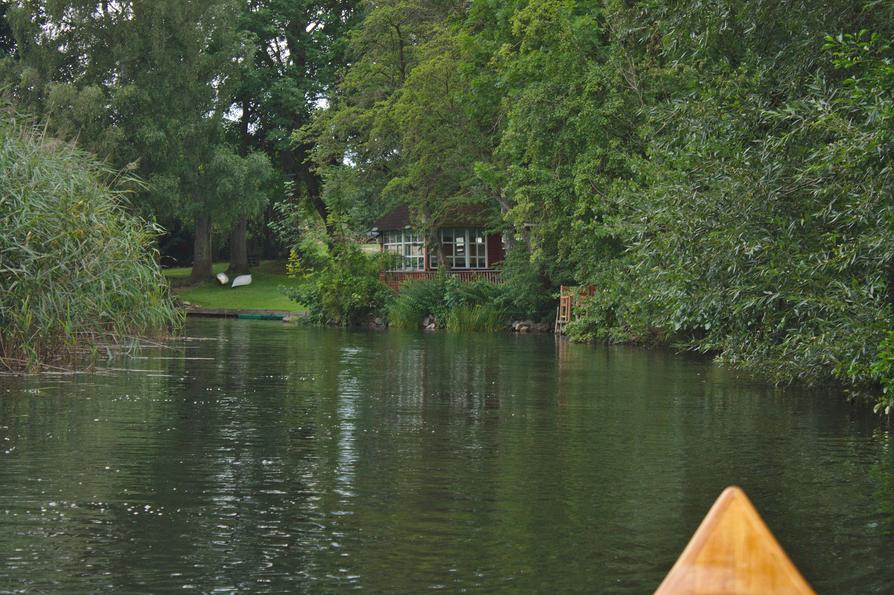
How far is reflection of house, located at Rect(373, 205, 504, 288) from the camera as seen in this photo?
53438 millimetres

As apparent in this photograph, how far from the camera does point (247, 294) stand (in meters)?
60.3

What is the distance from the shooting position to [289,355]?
27281 millimetres

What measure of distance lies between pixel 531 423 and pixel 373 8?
1535 inches

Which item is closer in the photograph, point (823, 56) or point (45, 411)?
point (45, 411)

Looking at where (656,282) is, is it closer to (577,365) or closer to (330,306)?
(577,365)

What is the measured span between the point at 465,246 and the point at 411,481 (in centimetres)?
4619

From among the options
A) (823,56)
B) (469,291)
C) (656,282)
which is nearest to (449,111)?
(469,291)

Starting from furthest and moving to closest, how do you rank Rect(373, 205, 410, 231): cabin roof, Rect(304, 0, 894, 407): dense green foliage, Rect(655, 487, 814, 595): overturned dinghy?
Rect(373, 205, 410, 231): cabin roof < Rect(304, 0, 894, 407): dense green foliage < Rect(655, 487, 814, 595): overturned dinghy

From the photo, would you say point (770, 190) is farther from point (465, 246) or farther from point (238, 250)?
point (238, 250)

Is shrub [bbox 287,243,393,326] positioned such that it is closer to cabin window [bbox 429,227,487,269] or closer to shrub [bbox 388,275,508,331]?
shrub [bbox 388,275,508,331]

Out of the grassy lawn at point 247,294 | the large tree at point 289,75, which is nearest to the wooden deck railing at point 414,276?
the grassy lawn at point 247,294

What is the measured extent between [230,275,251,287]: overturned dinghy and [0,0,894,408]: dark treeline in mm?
2358

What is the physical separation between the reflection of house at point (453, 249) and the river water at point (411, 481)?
32.7 m

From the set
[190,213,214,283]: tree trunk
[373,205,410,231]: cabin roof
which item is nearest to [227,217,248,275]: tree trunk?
[190,213,214,283]: tree trunk
